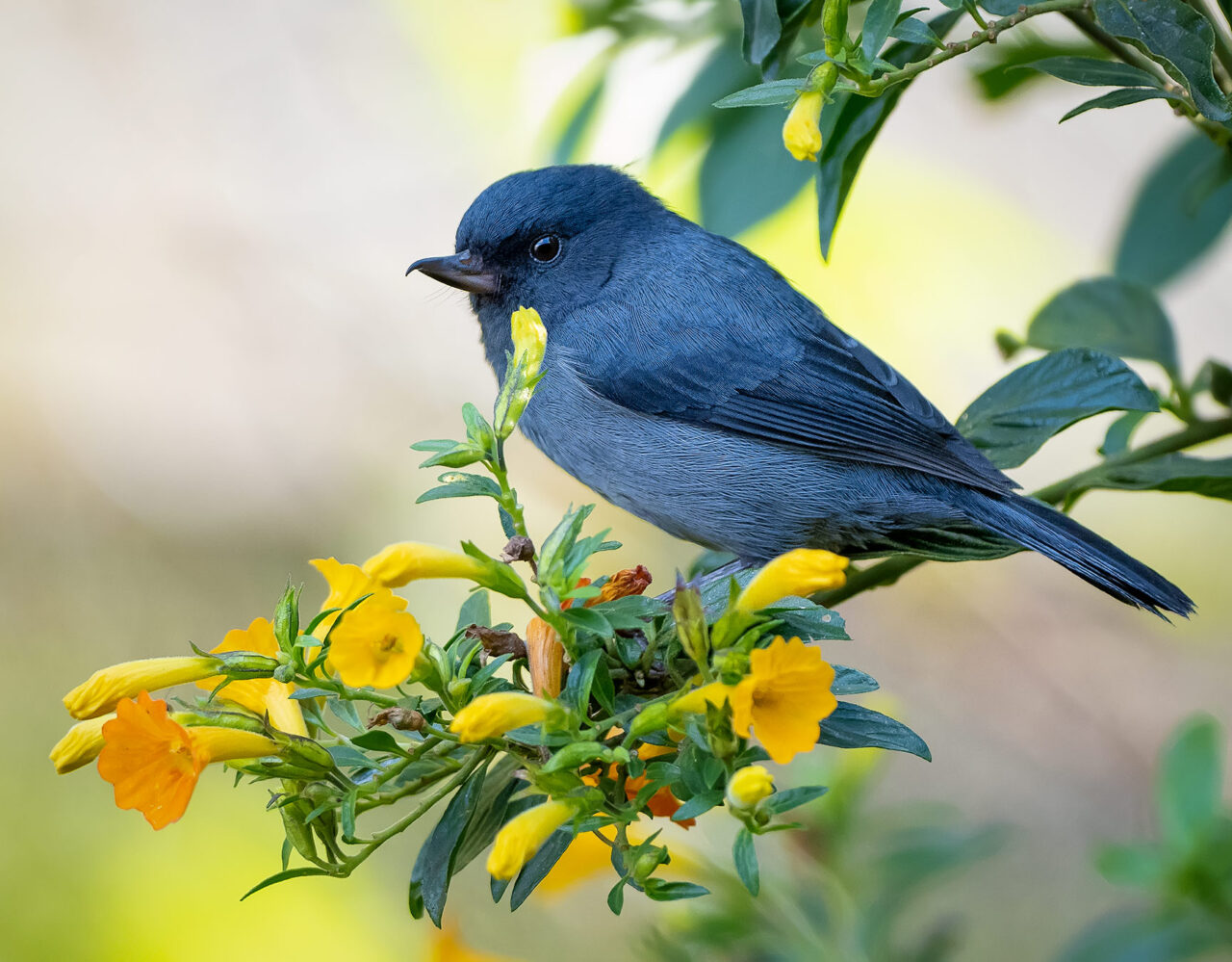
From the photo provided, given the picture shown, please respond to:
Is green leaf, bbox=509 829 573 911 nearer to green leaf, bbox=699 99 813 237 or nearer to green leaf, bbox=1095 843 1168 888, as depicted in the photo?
green leaf, bbox=1095 843 1168 888

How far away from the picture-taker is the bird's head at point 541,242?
3.14 metres

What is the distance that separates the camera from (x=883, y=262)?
5371 millimetres

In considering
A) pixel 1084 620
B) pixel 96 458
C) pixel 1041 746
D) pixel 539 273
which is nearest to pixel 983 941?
pixel 1041 746

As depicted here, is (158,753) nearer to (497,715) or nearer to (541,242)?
(497,715)

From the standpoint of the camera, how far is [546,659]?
63.9 inches

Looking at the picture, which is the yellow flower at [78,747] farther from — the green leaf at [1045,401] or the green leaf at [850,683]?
the green leaf at [1045,401]

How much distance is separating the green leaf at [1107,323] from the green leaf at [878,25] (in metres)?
1.06

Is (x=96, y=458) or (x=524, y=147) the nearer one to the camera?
(x=524, y=147)

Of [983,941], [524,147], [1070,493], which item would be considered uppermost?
[524,147]

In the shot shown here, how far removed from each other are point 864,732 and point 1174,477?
2.76ft

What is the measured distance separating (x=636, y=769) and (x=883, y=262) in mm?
4240

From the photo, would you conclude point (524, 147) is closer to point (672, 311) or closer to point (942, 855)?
point (672, 311)

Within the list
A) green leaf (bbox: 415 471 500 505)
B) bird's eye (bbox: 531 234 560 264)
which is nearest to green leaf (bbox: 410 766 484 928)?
green leaf (bbox: 415 471 500 505)

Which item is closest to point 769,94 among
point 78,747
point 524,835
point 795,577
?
point 795,577
